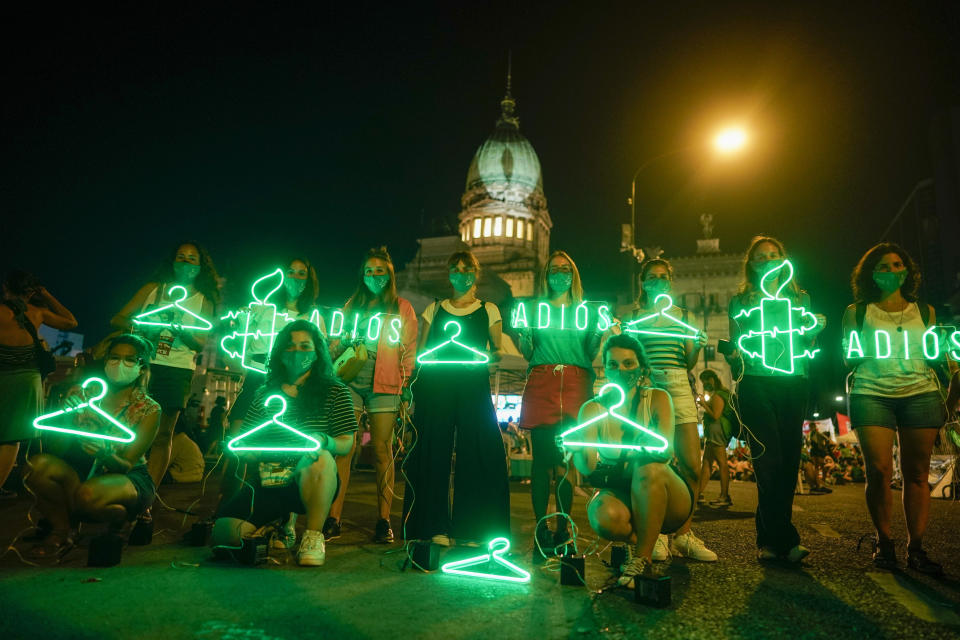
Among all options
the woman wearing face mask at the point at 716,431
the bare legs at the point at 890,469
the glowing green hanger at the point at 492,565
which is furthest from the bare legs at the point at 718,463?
the glowing green hanger at the point at 492,565

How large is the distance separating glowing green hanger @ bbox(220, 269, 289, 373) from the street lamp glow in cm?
1190

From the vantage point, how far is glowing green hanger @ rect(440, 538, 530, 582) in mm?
3684

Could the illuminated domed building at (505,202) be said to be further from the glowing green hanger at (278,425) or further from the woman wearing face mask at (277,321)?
the glowing green hanger at (278,425)

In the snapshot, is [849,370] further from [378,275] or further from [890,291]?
[378,275]

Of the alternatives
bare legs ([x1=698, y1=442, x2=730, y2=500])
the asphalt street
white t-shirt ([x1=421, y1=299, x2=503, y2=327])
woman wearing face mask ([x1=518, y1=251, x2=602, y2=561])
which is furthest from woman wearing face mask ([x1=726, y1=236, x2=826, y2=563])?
bare legs ([x1=698, y1=442, x2=730, y2=500])

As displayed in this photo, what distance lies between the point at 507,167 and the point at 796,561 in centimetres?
7513

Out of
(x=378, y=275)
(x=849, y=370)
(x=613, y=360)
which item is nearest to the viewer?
(x=613, y=360)

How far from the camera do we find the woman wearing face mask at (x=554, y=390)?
464cm

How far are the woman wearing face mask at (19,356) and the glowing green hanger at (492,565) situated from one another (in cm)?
372

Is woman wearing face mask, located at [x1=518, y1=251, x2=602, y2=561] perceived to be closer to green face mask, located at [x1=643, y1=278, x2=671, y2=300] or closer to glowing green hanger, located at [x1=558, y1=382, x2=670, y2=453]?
green face mask, located at [x1=643, y1=278, x2=671, y2=300]

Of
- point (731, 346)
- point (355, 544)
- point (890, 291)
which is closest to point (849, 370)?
point (890, 291)

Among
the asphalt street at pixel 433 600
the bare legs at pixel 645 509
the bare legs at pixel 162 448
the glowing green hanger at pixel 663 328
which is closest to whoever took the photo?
the asphalt street at pixel 433 600

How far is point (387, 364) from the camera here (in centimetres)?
529

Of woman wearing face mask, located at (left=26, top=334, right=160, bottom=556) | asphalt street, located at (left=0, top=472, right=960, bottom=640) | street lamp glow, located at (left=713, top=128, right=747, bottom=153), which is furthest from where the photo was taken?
street lamp glow, located at (left=713, top=128, right=747, bottom=153)
